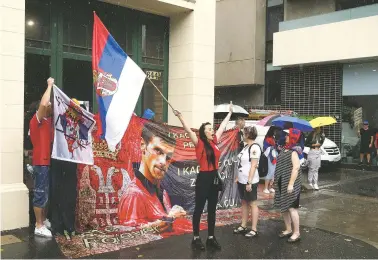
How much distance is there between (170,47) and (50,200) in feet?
15.8

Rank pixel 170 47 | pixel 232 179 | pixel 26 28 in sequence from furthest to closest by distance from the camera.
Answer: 1. pixel 170 47
2. pixel 232 179
3. pixel 26 28

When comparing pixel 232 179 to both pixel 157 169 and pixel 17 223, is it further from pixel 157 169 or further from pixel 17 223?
pixel 17 223

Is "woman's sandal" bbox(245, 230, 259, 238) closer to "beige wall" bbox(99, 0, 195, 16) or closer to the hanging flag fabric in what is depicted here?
the hanging flag fabric

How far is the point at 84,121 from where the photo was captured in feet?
21.7

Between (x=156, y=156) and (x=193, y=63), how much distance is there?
9.33 ft

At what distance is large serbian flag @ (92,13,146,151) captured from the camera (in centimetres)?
596

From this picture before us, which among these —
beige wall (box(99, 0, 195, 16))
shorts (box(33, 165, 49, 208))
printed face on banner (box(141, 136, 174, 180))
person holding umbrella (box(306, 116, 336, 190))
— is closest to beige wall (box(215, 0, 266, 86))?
person holding umbrella (box(306, 116, 336, 190))

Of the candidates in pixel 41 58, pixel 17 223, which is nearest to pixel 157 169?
pixel 17 223

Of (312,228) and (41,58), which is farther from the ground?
(41,58)

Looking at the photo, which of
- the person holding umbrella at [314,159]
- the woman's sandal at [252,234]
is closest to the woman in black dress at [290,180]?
the woman's sandal at [252,234]

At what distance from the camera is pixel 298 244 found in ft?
21.4

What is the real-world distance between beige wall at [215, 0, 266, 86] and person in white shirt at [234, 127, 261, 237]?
571 inches

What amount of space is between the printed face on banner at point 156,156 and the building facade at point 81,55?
1842 millimetres

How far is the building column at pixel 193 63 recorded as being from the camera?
9.65 metres
